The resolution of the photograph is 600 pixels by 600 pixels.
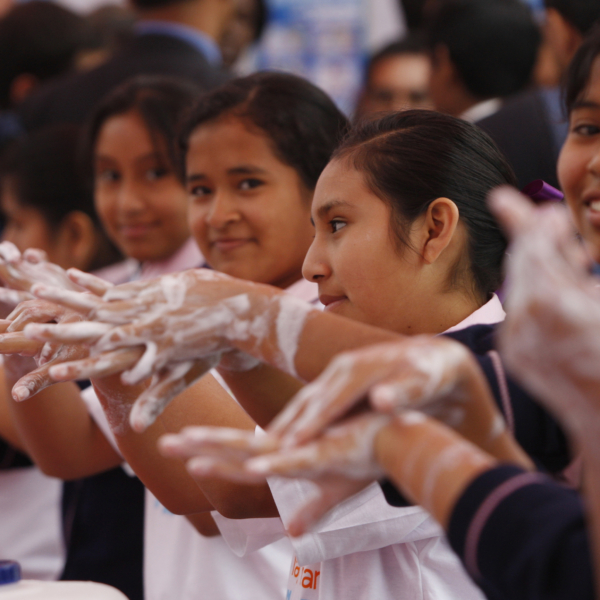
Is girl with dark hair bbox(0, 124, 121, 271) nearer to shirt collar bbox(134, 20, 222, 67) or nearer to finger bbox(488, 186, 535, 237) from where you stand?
shirt collar bbox(134, 20, 222, 67)

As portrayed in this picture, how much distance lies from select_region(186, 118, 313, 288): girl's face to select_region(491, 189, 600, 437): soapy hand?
3.07ft

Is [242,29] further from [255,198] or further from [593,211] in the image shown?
[593,211]

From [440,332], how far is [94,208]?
1.47 meters

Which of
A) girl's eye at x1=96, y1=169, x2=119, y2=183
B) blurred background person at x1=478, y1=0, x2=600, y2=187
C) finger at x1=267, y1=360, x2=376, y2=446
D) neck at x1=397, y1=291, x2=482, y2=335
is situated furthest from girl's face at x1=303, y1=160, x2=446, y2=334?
girl's eye at x1=96, y1=169, x2=119, y2=183

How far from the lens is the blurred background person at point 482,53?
2445 millimetres

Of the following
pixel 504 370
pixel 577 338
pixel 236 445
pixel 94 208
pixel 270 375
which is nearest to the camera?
pixel 577 338

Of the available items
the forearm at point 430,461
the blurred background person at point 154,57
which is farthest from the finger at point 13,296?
the blurred background person at point 154,57

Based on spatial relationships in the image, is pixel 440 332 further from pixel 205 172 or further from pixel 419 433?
pixel 205 172

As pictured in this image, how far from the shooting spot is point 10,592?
1.01m

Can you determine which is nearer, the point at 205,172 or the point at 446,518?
the point at 446,518

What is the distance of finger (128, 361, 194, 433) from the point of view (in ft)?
2.74

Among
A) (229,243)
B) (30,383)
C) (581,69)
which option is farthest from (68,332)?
(581,69)

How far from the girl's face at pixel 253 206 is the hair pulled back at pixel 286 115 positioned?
20mm

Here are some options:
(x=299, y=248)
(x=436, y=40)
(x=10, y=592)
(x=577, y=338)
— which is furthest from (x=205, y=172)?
(x=436, y=40)
